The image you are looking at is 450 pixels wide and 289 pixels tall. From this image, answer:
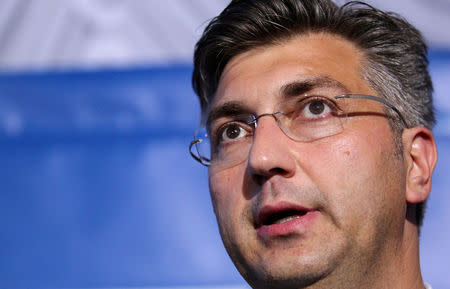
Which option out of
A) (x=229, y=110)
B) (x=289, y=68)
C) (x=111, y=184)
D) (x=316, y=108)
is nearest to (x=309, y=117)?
(x=316, y=108)

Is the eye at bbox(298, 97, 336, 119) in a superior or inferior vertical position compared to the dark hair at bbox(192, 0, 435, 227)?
inferior

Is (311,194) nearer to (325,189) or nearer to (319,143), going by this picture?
(325,189)

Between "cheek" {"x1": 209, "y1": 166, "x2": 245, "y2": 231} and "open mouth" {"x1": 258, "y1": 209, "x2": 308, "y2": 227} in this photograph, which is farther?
"cheek" {"x1": 209, "y1": 166, "x2": 245, "y2": 231}

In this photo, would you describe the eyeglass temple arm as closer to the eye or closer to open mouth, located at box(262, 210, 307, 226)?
the eye

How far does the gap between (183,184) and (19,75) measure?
3.21 ft

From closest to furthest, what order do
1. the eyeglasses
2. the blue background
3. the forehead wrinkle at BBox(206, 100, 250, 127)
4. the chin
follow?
the chin → the eyeglasses → the forehead wrinkle at BBox(206, 100, 250, 127) → the blue background

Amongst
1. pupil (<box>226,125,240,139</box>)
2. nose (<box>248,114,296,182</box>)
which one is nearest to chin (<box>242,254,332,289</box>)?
nose (<box>248,114,296,182</box>)

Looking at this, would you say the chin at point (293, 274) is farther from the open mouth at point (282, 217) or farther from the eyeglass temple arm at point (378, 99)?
the eyeglass temple arm at point (378, 99)

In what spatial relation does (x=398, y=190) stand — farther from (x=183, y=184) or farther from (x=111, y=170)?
(x=111, y=170)

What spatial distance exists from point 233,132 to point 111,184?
3.39 feet

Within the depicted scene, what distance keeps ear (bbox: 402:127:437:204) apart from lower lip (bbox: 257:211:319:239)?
0.34 metres

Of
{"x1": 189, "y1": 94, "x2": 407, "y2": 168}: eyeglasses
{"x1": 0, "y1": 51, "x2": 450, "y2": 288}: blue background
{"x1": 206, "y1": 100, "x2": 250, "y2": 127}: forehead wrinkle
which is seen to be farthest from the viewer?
{"x1": 0, "y1": 51, "x2": 450, "y2": 288}: blue background

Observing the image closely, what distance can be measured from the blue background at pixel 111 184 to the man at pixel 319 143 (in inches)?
27.0

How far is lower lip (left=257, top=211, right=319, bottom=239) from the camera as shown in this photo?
48.4 inches
